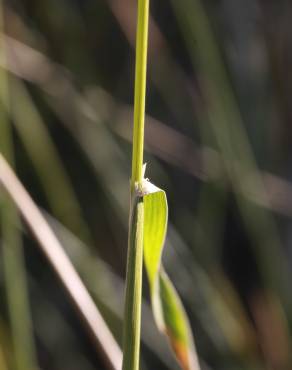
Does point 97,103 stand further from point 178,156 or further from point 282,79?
point 282,79

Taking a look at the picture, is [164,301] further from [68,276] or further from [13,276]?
[13,276]

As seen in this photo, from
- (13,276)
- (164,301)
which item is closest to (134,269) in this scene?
(164,301)

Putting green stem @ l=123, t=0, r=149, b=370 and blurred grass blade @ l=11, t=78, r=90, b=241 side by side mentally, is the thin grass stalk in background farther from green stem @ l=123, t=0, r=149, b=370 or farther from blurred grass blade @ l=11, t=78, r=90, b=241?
green stem @ l=123, t=0, r=149, b=370

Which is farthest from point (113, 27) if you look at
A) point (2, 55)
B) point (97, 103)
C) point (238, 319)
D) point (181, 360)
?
point (181, 360)

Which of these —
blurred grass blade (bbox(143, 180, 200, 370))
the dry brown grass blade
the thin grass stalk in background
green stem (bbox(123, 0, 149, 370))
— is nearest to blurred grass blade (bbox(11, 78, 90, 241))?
the thin grass stalk in background

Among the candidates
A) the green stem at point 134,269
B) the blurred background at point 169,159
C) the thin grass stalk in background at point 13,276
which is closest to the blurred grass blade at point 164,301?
the green stem at point 134,269

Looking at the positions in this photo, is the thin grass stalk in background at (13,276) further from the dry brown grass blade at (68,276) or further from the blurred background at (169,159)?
the dry brown grass blade at (68,276)
